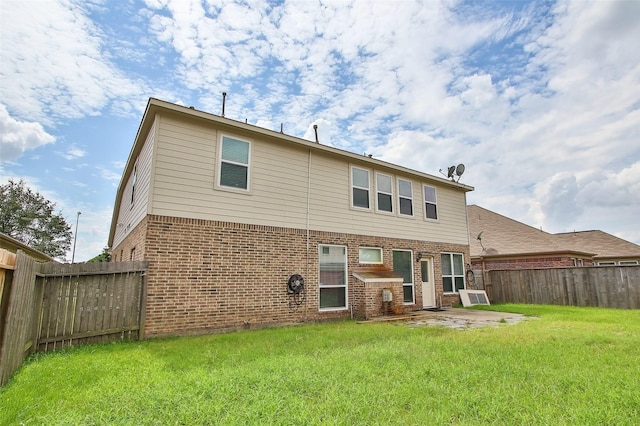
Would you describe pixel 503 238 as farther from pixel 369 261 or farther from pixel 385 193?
pixel 369 261

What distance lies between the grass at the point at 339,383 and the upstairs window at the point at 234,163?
12.8 ft

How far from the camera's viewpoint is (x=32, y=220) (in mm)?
32781

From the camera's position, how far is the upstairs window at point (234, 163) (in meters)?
8.20

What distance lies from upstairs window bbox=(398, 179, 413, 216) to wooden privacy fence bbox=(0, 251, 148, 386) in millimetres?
8546

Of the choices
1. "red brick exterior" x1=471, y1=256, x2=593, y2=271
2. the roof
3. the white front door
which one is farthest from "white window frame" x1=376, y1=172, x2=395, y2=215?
"red brick exterior" x1=471, y1=256, x2=593, y2=271

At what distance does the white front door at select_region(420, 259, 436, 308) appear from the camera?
39.8 ft

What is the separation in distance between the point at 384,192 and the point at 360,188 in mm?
1149

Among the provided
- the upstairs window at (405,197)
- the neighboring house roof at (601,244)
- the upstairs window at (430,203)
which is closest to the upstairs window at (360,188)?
the upstairs window at (405,197)

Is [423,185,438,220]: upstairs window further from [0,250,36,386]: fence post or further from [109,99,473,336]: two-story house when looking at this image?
[0,250,36,386]: fence post

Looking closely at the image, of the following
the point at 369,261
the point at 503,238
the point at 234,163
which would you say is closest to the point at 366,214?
the point at 369,261

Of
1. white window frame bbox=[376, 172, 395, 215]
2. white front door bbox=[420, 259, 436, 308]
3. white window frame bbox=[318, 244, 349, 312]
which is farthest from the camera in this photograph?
white front door bbox=[420, 259, 436, 308]

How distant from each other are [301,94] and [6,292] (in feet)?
34.1

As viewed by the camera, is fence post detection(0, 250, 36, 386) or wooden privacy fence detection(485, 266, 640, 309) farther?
wooden privacy fence detection(485, 266, 640, 309)

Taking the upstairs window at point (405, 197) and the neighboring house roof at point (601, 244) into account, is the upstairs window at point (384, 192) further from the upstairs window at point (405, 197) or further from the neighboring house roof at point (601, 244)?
the neighboring house roof at point (601, 244)
